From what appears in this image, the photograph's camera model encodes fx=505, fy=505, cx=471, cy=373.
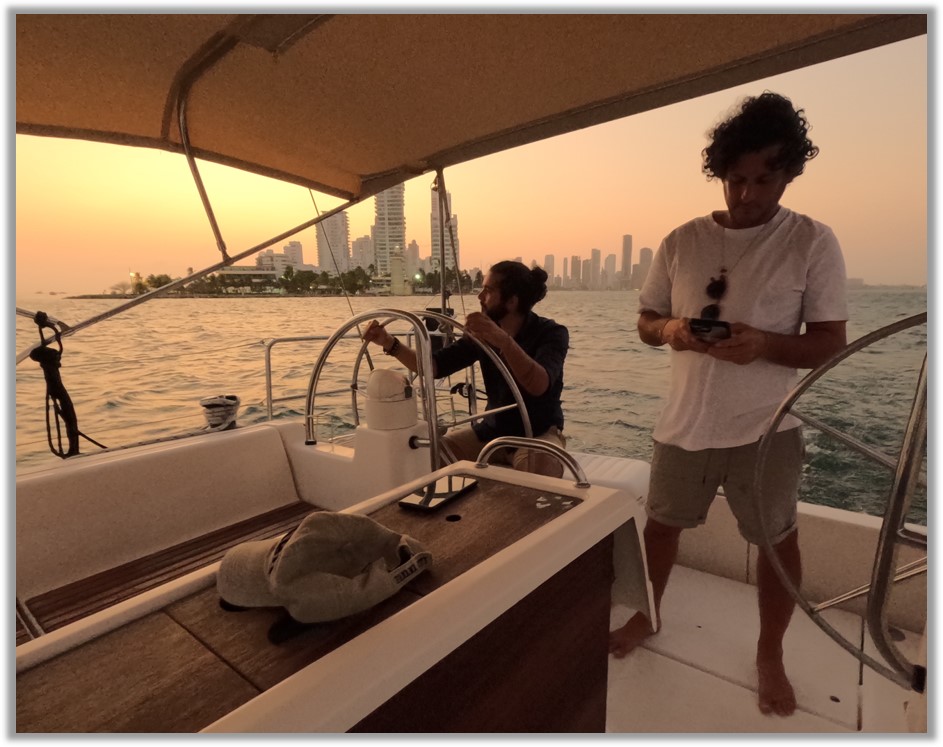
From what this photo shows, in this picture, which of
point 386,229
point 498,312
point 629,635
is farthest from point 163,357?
point 629,635

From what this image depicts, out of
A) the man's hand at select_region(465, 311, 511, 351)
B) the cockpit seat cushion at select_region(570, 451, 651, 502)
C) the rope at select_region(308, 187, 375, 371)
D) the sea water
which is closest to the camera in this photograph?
the man's hand at select_region(465, 311, 511, 351)

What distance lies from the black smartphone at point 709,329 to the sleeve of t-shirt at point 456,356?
931mm

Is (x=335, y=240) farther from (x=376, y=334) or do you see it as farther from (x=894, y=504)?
(x=894, y=504)

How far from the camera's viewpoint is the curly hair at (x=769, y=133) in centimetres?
104

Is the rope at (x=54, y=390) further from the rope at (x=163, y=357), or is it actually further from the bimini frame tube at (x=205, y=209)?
the rope at (x=163, y=357)

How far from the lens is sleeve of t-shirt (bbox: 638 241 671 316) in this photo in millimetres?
1271

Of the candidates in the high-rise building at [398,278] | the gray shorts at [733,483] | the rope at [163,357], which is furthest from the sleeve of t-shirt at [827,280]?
the rope at [163,357]

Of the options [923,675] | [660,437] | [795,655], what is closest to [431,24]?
[660,437]

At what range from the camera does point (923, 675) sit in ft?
2.37

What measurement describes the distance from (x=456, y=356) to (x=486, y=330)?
41 cm

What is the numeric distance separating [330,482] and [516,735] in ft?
4.06

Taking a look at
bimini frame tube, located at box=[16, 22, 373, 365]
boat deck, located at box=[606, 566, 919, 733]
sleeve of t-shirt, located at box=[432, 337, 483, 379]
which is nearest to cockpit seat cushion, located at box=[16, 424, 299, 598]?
bimini frame tube, located at box=[16, 22, 373, 365]

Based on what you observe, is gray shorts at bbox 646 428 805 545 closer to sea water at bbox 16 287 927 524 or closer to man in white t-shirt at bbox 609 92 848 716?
man in white t-shirt at bbox 609 92 848 716

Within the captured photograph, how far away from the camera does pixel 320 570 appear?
543mm
